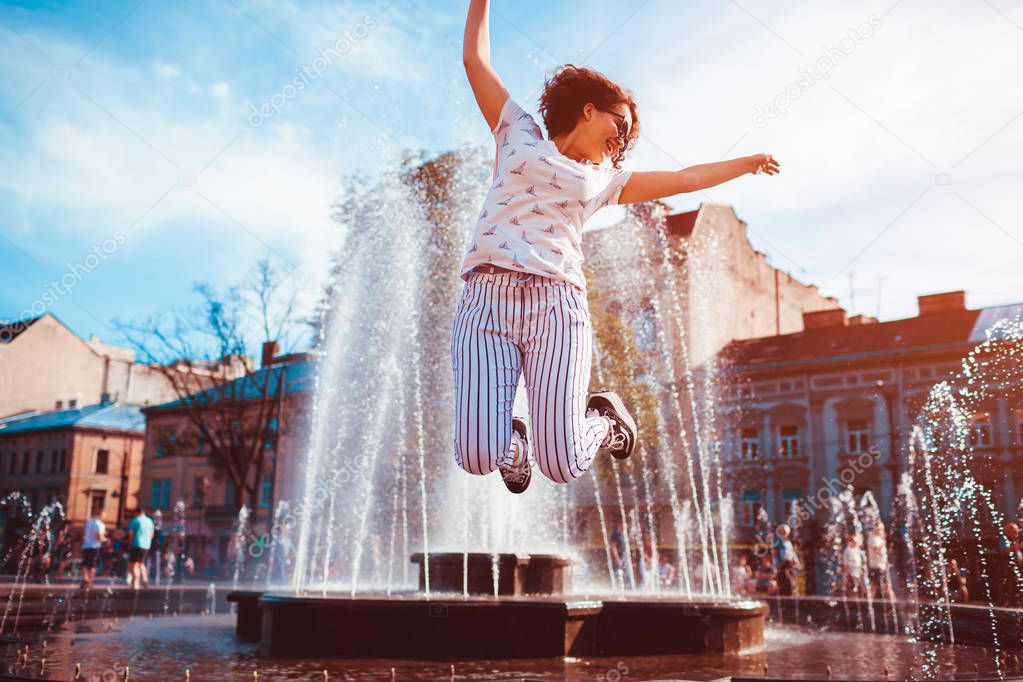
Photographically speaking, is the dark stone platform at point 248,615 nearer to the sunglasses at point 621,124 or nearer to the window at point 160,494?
the sunglasses at point 621,124

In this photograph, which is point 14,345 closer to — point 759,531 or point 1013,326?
point 759,531

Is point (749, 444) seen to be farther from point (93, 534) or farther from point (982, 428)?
point (93, 534)

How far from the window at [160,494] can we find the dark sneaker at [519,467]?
5211 centimetres

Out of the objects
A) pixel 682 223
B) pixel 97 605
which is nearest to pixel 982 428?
pixel 682 223

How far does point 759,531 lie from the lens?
3253 cm

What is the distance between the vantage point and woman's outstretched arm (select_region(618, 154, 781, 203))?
3.59 m

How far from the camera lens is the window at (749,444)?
1342 inches

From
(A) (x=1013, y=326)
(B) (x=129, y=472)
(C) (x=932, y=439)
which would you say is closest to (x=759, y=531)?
(C) (x=932, y=439)

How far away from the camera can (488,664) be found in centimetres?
646

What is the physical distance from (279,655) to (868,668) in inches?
179

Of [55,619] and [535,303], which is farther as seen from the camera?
[55,619]

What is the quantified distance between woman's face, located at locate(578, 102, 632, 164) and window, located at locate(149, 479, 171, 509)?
172ft
